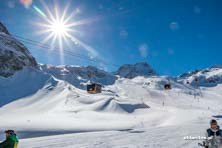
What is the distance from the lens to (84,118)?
59.0 meters

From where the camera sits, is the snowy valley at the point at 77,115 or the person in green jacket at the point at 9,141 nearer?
the person in green jacket at the point at 9,141

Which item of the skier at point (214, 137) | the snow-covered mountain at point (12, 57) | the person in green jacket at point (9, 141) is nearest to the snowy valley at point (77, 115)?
the snow-covered mountain at point (12, 57)

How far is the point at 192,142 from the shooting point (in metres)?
16.7

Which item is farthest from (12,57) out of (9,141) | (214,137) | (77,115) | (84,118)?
(214,137)

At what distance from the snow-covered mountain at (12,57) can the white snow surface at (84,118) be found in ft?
10.7

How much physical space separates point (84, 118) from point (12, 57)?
6929 centimetres

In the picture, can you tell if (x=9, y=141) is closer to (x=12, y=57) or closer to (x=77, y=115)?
(x=77, y=115)

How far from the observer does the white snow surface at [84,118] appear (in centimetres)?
1891

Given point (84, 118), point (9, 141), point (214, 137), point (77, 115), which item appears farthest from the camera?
point (77, 115)

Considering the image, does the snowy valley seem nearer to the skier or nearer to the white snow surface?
the white snow surface

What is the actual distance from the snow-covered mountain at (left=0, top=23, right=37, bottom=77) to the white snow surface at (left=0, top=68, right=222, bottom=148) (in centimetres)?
326

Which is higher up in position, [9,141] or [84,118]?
[84,118]

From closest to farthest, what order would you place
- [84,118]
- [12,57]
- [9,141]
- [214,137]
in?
[214,137] < [9,141] < [84,118] < [12,57]

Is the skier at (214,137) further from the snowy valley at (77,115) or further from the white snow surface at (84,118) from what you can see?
the snowy valley at (77,115)
